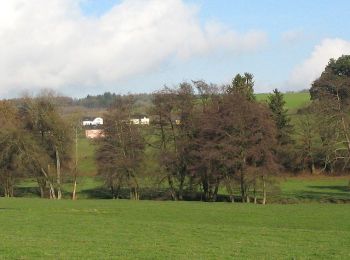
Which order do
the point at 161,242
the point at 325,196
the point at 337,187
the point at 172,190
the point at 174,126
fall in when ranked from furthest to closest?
1. the point at 337,187
2. the point at 172,190
3. the point at 174,126
4. the point at 325,196
5. the point at 161,242

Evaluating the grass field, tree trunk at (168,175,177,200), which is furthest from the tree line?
the grass field

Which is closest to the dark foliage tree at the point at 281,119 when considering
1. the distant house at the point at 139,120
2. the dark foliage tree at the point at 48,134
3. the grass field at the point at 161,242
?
the distant house at the point at 139,120

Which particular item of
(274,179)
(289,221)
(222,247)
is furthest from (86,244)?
(274,179)

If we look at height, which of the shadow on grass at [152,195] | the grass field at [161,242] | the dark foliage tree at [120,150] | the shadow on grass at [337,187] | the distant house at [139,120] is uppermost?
the distant house at [139,120]

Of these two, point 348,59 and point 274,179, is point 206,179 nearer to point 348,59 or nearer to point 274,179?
point 274,179

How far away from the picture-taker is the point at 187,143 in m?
59.1

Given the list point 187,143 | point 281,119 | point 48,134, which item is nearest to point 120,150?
point 187,143

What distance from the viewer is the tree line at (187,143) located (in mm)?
54344

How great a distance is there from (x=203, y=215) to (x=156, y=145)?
26251mm

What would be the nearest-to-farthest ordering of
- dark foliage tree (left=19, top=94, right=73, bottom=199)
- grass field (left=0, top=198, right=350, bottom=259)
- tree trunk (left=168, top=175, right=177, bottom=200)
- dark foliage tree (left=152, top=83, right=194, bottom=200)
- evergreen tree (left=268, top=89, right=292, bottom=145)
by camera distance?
1. grass field (left=0, top=198, right=350, bottom=259)
2. dark foliage tree (left=152, top=83, right=194, bottom=200)
3. tree trunk (left=168, top=175, right=177, bottom=200)
4. dark foliage tree (left=19, top=94, right=73, bottom=199)
5. evergreen tree (left=268, top=89, right=292, bottom=145)

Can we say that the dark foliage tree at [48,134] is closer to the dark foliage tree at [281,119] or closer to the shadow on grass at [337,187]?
the dark foliage tree at [281,119]

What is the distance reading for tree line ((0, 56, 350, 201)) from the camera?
178 ft

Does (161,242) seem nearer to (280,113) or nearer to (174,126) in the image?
(174,126)

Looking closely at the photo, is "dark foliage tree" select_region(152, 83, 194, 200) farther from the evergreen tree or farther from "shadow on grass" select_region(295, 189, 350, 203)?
the evergreen tree
